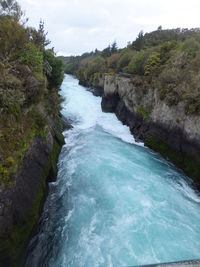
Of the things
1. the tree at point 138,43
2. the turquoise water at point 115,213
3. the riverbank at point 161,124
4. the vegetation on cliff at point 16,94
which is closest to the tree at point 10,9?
the vegetation on cliff at point 16,94

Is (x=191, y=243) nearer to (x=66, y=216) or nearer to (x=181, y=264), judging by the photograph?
(x=66, y=216)

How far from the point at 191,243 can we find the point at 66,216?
18.6 feet

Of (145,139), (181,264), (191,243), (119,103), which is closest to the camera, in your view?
(181,264)

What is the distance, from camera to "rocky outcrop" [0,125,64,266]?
26.2ft

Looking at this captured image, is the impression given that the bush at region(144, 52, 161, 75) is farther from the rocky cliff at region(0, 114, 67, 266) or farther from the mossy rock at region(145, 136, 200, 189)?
the rocky cliff at region(0, 114, 67, 266)

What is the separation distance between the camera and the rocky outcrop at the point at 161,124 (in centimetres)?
1677

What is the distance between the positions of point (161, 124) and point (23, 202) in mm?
14574

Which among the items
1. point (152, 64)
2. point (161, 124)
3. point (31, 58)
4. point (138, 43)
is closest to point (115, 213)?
point (31, 58)

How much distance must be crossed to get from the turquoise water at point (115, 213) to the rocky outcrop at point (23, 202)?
895mm

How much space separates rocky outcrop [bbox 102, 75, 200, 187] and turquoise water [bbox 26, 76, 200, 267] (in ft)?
3.52

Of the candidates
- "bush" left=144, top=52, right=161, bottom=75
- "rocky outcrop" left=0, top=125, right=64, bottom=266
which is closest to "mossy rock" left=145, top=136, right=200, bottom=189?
"bush" left=144, top=52, right=161, bottom=75

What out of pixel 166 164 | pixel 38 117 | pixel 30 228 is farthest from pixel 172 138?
pixel 30 228

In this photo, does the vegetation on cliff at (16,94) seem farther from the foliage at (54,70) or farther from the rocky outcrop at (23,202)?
the foliage at (54,70)

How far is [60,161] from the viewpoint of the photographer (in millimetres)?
17219
